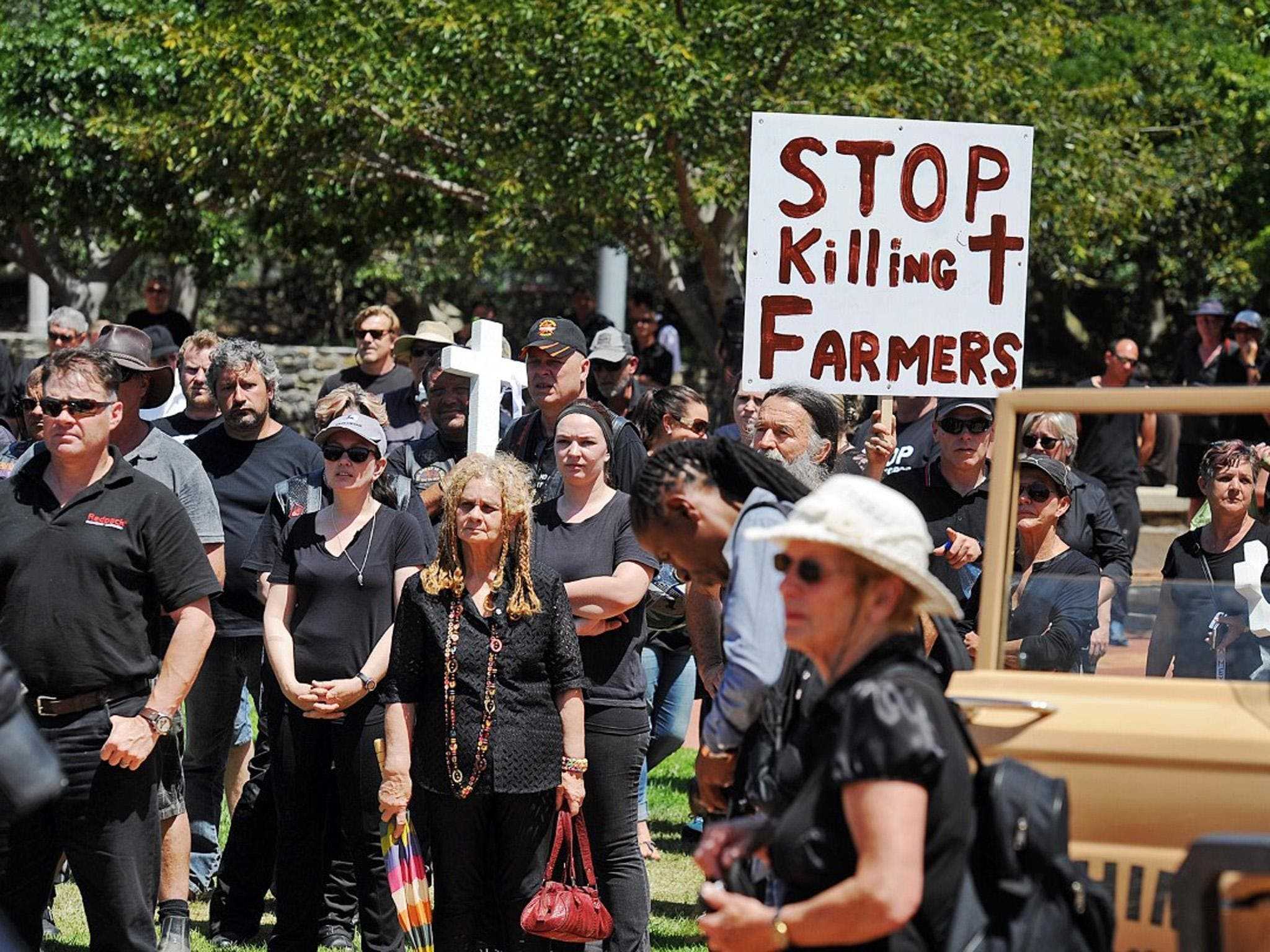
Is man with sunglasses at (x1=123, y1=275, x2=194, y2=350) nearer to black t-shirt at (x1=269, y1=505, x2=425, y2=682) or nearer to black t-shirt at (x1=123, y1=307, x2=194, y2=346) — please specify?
black t-shirt at (x1=123, y1=307, x2=194, y2=346)

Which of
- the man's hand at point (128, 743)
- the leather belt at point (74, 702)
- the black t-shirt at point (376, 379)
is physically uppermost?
the black t-shirt at point (376, 379)

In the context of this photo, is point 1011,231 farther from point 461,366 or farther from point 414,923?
point 414,923

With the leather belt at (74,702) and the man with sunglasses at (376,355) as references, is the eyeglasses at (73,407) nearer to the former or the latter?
the leather belt at (74,702)

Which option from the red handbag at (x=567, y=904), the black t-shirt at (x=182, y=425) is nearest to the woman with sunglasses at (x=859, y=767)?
the red handbag at (x=567, y=904)

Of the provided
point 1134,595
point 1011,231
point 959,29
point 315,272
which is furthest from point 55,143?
point 1134,595

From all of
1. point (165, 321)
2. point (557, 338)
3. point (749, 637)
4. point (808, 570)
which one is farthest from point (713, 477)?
point (165, 321)

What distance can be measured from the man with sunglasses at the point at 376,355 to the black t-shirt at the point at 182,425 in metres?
1.23

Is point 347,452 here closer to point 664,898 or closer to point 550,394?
point 550,394

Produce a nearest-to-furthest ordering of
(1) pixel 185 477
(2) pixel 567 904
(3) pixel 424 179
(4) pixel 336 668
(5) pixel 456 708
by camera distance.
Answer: (2) pixel 567 904 → (5) pixel 456 708 → (4) pixel 336 668 → (1) pixel 185 477 → (3) pixel 424 179

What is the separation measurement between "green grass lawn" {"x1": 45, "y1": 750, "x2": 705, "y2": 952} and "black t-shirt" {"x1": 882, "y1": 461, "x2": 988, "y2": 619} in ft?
5.51

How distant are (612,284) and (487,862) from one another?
11098mm

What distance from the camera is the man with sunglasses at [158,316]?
13.0 meters

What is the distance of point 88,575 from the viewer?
5035 millimetres

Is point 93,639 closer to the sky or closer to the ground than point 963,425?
closer to the ground
